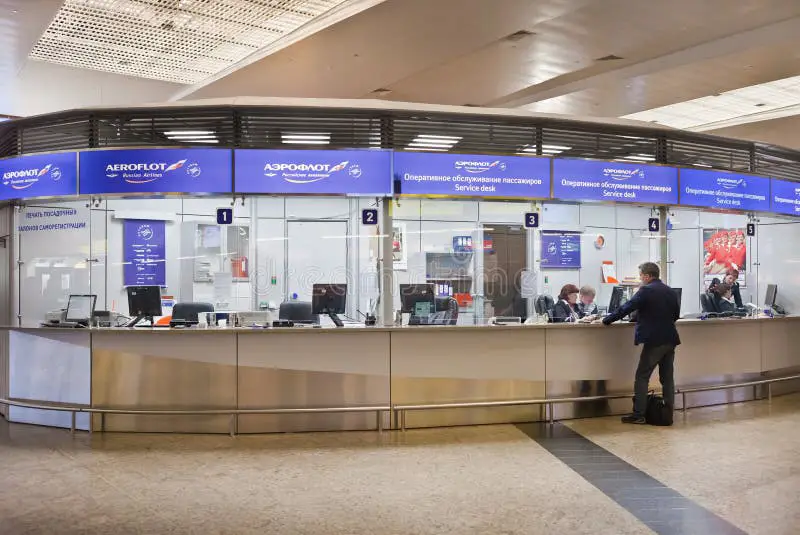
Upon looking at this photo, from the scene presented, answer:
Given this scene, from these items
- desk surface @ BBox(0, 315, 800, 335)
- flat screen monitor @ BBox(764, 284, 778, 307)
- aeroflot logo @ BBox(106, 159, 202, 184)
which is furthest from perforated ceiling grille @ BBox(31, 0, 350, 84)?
flat screen monitor @ BBox(764, 284, 778, 307)

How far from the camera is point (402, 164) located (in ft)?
21.9

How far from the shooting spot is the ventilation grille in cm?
657

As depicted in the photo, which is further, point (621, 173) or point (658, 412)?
point (621, 173)

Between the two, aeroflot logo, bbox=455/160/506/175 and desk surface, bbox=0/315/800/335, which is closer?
desk surface, bbox=0/315/800/335

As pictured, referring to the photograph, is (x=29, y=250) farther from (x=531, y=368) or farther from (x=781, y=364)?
(x=781, y=364)

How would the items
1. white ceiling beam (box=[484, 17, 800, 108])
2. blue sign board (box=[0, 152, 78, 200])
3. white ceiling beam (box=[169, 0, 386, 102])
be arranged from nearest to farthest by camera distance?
blue sign board (box=[0, 152, 78, 200]) → white ceiling beam (box=[169, 0, 386, 102]) → white ceiling beam (box=[484, 17, 800, 108])

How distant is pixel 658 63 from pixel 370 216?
6596mm

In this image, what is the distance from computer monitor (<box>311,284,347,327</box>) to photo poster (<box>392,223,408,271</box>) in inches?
27.3

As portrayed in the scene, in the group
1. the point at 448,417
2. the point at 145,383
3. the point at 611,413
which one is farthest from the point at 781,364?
the point at 145,383

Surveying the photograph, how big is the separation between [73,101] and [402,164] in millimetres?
8582

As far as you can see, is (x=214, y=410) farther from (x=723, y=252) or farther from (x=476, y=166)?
(x=723, y=252)

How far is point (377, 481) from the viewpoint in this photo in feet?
15.6

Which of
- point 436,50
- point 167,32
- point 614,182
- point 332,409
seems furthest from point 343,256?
point 167,32

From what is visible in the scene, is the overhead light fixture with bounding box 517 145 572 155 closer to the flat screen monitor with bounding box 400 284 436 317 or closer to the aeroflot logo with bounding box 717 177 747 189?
the flat screen monitor with bounding box 400 284 436 317
